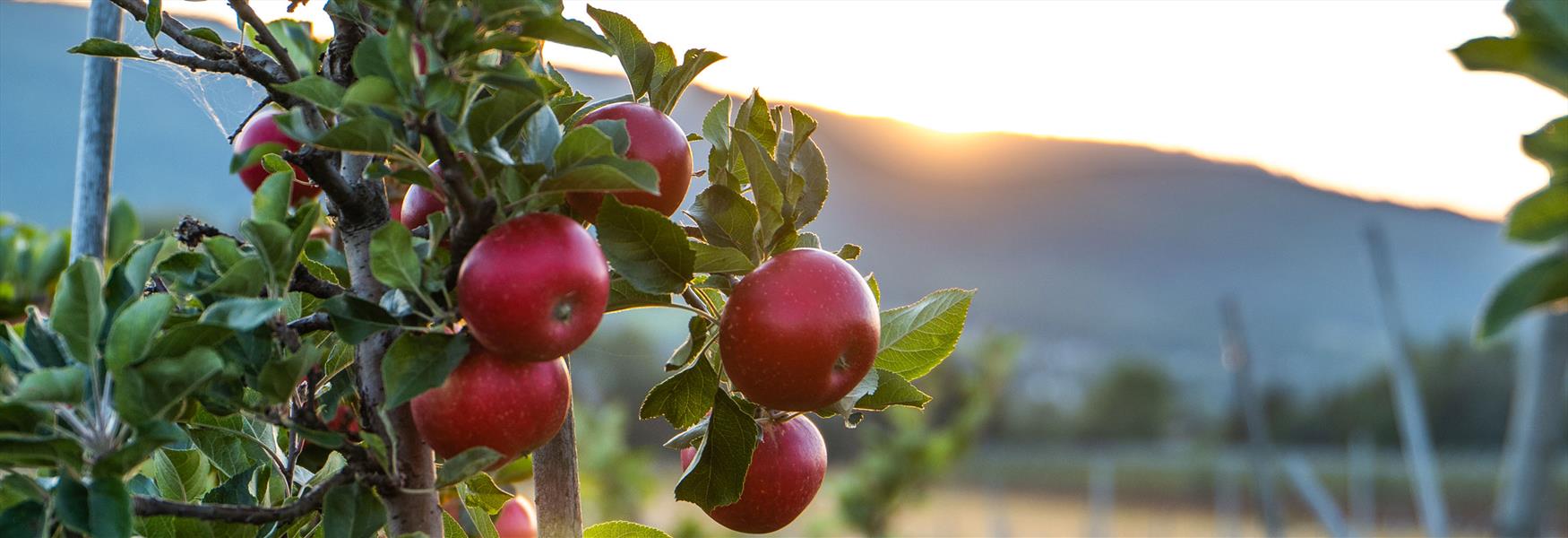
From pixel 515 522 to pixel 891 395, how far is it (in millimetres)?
340

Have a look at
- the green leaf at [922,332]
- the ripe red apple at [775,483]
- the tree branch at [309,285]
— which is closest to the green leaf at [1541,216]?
the green leaf at [922,332]

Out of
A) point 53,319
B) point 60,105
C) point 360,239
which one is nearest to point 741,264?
point 360,239

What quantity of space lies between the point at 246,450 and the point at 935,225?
696 inches

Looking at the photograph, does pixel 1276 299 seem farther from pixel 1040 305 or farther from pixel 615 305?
pixel 615 305

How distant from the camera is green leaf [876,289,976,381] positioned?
0.63 metres

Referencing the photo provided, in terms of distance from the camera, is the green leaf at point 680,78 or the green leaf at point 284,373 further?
the green leaf at point 680,78

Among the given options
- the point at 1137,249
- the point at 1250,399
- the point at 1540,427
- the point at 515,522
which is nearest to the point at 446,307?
Answer: the point at 515,522

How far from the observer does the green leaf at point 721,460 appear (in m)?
0.58

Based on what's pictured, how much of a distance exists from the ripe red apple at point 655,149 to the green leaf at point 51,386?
0.21 m

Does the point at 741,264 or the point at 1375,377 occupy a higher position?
the point at 741,264

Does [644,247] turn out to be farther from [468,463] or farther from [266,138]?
[266,138]

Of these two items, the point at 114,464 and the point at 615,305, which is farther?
the point at 615,305

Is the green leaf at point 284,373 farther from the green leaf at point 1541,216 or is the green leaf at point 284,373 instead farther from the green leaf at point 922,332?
the green leaf at point 1541,216

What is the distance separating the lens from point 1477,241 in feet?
61.3
